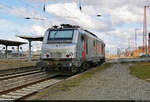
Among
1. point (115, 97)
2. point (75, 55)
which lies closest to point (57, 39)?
point (75, 55)

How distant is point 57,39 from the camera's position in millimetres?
15695

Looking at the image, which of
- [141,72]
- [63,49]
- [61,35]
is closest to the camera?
[63,49]

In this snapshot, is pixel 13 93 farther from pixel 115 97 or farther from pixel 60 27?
pixel 60 27

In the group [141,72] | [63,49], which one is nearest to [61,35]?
[63,49]

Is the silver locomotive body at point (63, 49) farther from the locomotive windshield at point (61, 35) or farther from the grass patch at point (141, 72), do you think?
the grass patch at point (141, 72)

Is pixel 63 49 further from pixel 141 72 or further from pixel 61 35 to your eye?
pixel 141 72

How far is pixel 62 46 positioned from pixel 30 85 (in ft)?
14.5

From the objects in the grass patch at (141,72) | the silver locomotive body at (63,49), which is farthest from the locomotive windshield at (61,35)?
the grass patch at (141,72)

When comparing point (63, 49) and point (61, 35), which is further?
point (61, 35)

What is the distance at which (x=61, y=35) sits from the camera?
15758mm

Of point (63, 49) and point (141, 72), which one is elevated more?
point (63, 49)

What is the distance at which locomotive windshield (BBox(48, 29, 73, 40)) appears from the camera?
15.6 meters

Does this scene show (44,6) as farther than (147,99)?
Yes

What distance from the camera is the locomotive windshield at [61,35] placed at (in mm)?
15609
